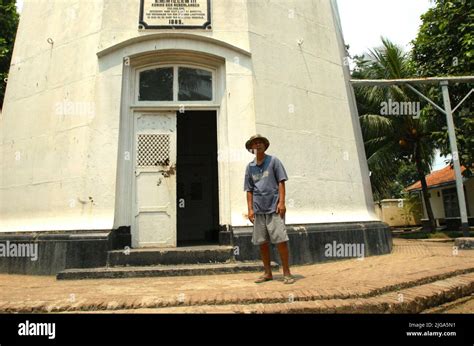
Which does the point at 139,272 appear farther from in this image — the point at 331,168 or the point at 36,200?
the point at 331,168

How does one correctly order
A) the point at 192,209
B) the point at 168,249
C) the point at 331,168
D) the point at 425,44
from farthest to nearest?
the point at 425,44 < the point at 192,209 < the point at 331,168 < the point at 168,249

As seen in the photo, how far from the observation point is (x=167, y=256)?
5453 millimetres

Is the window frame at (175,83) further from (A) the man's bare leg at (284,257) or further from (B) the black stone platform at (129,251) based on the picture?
(A) the man's bare leg at (284,257)

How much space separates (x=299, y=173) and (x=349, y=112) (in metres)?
2.13

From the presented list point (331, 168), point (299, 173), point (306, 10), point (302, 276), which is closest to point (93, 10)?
point (306, 10)

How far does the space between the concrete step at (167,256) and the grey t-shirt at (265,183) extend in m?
1.43

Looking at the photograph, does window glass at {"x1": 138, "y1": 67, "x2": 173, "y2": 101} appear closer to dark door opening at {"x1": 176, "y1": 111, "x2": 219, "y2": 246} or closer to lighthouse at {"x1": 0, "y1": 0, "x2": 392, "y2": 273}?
lighthouse at {"x1": 0, "y1": 0, "x2": 392, "y2": 273}

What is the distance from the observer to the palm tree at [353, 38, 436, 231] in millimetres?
16438

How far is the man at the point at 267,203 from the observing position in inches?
168

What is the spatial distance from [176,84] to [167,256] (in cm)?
311

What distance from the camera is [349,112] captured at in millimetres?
7566

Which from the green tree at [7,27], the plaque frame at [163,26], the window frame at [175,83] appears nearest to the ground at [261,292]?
the window frame at [175,83]

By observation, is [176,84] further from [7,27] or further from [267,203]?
[7,27]
